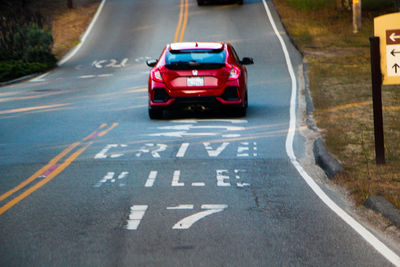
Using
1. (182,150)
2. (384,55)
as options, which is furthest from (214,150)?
(384,55)

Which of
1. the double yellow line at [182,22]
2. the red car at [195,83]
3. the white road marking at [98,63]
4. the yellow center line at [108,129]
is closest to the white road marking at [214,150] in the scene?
the yellow center line at [108,129]

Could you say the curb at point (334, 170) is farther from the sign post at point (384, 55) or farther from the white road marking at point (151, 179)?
the white road marking at point (151, 179)

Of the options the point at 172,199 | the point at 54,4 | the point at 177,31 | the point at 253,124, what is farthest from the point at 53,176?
the point at 54,4

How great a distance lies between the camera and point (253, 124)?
53.6 feet

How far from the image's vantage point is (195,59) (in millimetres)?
16969

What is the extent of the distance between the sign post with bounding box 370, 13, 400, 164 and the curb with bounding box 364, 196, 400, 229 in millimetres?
2541

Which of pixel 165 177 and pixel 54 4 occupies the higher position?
pixel 54 4

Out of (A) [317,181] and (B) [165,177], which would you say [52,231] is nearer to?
(B) [165,177]

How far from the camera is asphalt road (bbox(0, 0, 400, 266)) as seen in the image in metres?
6.67

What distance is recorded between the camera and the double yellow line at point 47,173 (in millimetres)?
9203

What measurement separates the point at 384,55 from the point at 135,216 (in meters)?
4.71

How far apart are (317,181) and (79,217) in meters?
3.56

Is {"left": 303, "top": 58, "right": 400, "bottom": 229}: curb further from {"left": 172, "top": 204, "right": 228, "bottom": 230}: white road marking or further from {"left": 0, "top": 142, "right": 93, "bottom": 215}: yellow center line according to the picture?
{"left": 0, "top": 142, "right": 93, "bottom": 215}: yellow center line

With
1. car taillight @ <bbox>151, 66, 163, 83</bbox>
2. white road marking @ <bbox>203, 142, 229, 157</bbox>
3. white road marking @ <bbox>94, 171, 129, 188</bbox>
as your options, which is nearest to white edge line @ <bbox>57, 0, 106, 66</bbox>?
car taillight @ <bbox>151, 66, 163, 83</bbox>
